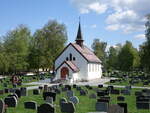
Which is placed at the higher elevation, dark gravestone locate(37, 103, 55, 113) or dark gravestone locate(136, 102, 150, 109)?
dark gravestone locate(37, 103, 55, 113)

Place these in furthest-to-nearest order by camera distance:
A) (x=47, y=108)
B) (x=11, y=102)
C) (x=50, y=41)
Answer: (x=50, y=41) → (x=11, y=102) → (x=47, y=108)

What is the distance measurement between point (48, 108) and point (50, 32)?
199ft

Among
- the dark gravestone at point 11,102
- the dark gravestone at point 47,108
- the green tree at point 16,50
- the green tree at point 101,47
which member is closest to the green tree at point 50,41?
the green tree at point 16,50

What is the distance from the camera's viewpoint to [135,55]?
91.4 metres

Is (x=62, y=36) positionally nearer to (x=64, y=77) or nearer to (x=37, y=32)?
(x=37, y=32)

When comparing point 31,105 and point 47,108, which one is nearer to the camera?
point 47,108

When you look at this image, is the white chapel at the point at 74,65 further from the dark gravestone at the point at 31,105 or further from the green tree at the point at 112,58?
the green tree at the point at 112,58

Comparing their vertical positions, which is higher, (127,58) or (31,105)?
(127,58)

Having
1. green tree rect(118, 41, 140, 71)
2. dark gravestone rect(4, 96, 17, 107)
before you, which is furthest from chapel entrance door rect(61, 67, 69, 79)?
green tree rect(118, 41, 140, 71)

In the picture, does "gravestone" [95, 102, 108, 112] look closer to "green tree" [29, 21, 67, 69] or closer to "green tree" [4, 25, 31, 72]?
"green tree" [4, 25, 31, 72]

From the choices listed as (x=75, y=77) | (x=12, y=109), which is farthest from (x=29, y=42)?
(x=12, y=109)

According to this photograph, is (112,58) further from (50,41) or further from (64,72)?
(64,72)

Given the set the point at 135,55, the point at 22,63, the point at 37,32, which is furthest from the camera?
the point at 135,55

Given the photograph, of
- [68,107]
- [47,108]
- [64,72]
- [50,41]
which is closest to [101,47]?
[50,41]
